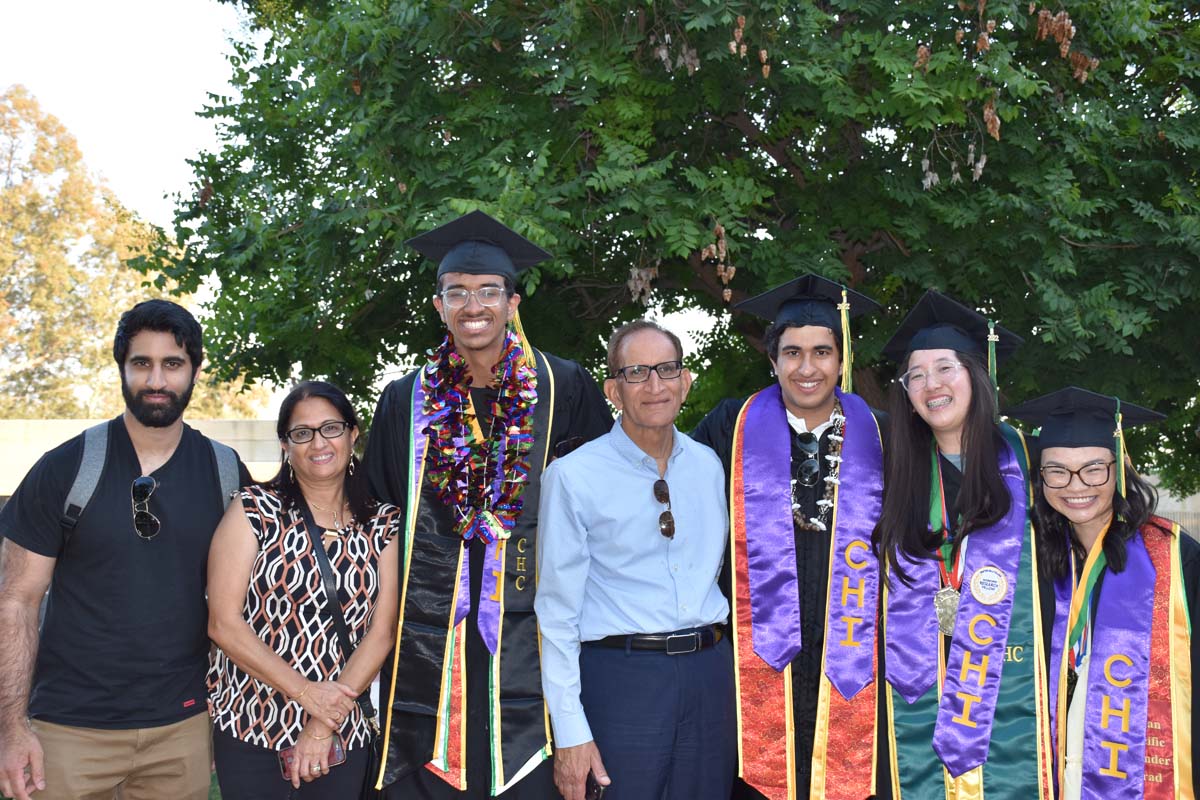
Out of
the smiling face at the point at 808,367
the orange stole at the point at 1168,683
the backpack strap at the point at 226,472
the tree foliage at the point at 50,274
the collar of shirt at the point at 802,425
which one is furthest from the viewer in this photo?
the tree foliage at the point at 50,274

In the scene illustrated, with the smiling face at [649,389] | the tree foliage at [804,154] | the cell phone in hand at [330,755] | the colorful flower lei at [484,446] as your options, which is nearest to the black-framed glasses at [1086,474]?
the smiling face at [649,389]

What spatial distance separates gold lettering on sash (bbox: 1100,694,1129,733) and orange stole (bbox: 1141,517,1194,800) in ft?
0.21

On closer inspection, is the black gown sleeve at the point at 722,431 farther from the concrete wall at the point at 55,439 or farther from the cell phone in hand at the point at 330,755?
the concrete wall at the point at 55,439

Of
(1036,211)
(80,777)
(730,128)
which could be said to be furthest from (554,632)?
(730,128)

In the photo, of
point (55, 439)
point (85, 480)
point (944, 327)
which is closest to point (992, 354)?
point (944, 327)

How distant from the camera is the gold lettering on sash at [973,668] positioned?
3.49 meters

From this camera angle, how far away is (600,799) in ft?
10.7

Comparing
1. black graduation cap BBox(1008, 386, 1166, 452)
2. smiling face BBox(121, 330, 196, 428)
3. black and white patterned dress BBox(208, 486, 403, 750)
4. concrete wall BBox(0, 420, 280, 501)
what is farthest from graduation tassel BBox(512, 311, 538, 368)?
concrete wall BBox(0, 420, 280, 501)

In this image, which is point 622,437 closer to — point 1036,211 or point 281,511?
point 281,511

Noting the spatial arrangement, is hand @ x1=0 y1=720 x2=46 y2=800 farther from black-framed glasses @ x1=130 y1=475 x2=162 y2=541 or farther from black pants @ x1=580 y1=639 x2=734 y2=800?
black pants @ x1=580 y1=639 x2=734 y2=800

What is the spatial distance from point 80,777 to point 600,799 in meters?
1.55

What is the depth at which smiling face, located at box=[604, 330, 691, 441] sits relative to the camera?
3.35 metres

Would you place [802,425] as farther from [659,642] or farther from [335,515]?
[335,515]

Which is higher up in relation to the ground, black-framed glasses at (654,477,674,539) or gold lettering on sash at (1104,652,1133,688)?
black-framed glasses at (654,477,674,539)
